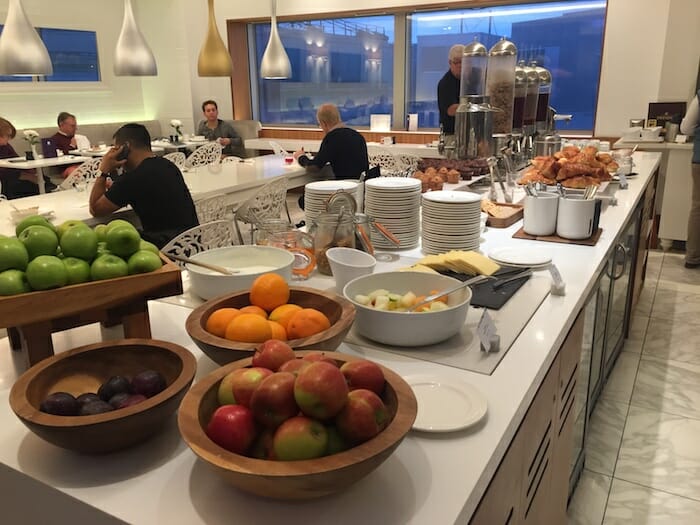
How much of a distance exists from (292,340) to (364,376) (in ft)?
0.91

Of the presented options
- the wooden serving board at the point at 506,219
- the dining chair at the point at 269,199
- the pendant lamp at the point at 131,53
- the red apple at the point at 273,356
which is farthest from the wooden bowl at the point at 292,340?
the pendant lamp at the point at 131,53

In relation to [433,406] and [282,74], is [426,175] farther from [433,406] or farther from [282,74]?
[282,74]

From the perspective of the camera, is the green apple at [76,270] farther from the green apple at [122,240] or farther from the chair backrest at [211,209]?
the chair backrest at [211,209]

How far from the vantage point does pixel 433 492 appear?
856 mm

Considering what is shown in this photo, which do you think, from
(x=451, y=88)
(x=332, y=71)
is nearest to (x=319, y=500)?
(x=451, y=88)

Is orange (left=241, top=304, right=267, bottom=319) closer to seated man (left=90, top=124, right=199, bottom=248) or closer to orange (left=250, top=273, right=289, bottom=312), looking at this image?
orange (left=250, top=273, right=289, bottom=312)

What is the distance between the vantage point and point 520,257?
190 centimetres

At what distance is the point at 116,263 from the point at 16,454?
382 millimetres

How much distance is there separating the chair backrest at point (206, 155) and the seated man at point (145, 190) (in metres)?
2.59

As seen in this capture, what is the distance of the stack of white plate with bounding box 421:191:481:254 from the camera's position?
1.97 metres

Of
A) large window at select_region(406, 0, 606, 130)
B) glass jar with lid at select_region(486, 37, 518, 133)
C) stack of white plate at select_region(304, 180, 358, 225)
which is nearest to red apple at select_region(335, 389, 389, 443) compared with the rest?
stack of white plate at select_region(304, 180, 358, 225)

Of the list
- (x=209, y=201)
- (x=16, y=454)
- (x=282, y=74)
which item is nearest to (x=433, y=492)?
(x=16, y=454)

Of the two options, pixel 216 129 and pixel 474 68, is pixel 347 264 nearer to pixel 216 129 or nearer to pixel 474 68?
pixel 474 68

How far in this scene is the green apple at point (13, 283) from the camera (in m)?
1.05
